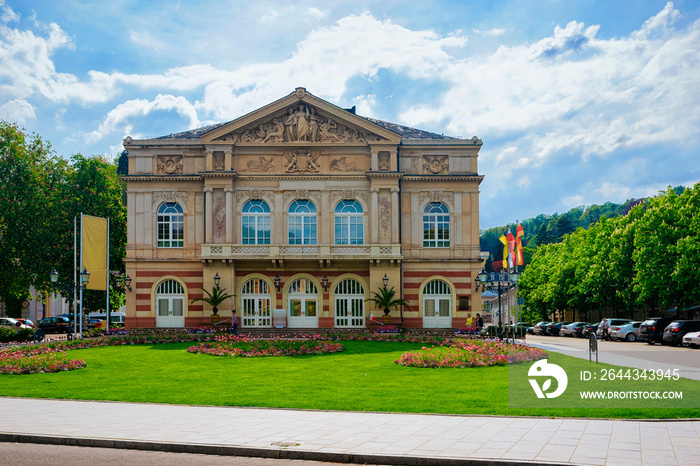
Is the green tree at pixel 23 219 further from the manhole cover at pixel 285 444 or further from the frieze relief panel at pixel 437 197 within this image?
the manhole cover at pixel 285 444

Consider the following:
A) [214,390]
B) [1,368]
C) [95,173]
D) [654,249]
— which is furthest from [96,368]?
[654,249]

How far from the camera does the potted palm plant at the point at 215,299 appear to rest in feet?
156

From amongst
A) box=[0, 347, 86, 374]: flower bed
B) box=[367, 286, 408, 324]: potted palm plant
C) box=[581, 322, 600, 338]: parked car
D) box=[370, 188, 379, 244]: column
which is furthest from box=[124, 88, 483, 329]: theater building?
box=[0, 347, 86, 374]: flower bed

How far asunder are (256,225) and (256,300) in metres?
5.59

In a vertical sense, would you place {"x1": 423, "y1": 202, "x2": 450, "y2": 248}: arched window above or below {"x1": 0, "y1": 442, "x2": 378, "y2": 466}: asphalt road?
above

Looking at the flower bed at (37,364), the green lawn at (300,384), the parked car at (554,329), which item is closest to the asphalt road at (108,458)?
the green lawn at (300,384)

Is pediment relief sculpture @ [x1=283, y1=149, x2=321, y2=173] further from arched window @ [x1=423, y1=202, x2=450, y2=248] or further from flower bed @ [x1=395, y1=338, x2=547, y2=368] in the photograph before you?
flower bed @ [x1=395, y1=338, x2=547, y2=368]

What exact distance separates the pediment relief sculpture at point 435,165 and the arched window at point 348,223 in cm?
593

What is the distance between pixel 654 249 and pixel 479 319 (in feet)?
47.4

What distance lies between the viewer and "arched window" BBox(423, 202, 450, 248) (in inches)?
1975

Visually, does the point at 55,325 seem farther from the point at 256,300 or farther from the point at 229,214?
the point at 229,214

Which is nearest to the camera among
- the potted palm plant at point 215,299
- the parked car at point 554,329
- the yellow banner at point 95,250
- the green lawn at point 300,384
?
the green lawn at point 300,384

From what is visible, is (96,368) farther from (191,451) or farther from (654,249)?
(654,249)

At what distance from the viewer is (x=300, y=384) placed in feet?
66.9
